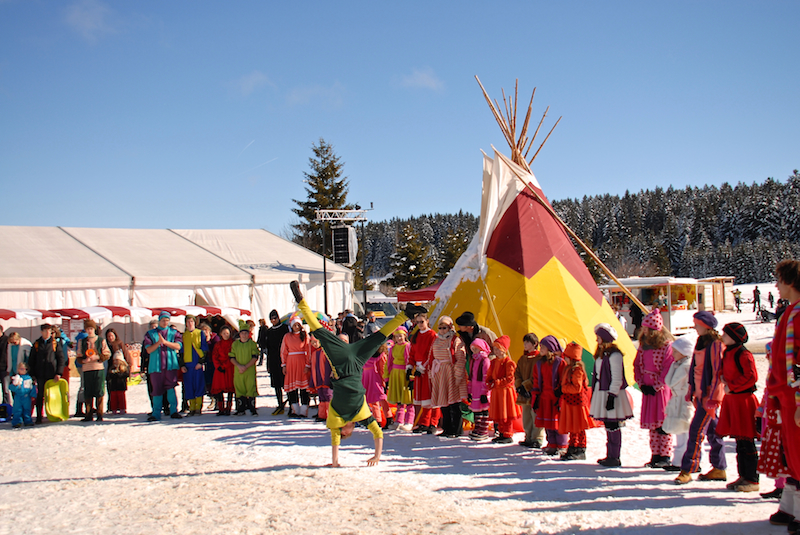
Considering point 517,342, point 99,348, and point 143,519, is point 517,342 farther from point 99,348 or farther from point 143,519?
point 99,348

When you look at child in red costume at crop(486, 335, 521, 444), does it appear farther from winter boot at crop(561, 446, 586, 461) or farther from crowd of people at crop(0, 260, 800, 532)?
winter boot at crop(561, 446, 586, 461)

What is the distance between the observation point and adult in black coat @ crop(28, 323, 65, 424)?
8539 millimetres

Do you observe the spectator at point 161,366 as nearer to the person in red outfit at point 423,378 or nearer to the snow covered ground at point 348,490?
the snow covered ground at point 348,490

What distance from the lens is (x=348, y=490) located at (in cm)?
464

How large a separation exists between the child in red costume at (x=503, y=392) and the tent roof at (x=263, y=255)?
1567cm

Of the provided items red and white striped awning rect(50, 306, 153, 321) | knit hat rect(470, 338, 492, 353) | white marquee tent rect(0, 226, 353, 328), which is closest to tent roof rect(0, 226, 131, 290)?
white marquee tent rect(0, 226, 353, 328)

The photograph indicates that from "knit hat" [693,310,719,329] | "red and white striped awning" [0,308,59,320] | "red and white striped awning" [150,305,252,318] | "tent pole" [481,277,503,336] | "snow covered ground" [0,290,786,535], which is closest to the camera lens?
"snow covered ground" [0,290,786,535]

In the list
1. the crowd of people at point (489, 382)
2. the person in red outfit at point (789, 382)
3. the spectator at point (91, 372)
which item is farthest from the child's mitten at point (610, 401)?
the spectator at point (91, 372)

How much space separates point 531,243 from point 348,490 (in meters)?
5.48

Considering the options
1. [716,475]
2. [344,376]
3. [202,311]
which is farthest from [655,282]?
[344,376]

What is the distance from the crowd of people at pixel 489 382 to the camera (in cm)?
416

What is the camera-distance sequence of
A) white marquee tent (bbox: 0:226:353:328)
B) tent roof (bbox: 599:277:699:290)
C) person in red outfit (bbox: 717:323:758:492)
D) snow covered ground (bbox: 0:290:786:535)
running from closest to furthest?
snow covered ground (bbox: 0:290:786:535) < person in red outfit (bbox: 717:323:758:492) < white marquee tent (bbox: 0:226:353:328) < tent roof (bbox: 599:277:699:290)

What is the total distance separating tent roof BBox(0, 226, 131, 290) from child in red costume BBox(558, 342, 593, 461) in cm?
1547

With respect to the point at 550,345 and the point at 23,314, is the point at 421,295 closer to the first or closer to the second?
the point at 23,314
